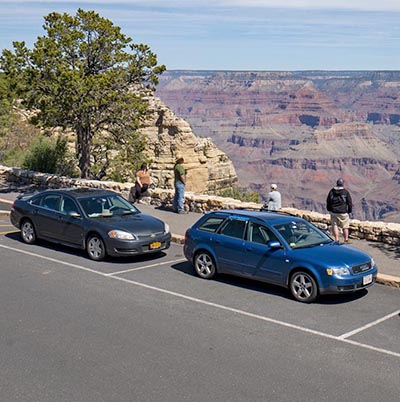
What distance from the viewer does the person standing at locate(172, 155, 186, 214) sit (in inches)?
706

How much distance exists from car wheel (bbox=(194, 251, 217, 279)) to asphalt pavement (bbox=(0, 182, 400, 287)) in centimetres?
292

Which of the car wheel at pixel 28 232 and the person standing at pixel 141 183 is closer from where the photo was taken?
the car wheel at pixel 28 232

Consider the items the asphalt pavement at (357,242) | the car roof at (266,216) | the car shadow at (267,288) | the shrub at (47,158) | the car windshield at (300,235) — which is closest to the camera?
the car shadow at (267,288)

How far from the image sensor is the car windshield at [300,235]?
1121 centimetres

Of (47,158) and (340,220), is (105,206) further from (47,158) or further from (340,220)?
(47,158)

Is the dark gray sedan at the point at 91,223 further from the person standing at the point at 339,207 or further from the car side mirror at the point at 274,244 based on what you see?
the person standing at the point at 339,207

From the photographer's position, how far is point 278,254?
35.8ft

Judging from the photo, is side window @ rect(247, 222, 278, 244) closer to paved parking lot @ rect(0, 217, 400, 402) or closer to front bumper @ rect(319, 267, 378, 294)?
paved parking lot @ rect(0, 217, 400, 402)

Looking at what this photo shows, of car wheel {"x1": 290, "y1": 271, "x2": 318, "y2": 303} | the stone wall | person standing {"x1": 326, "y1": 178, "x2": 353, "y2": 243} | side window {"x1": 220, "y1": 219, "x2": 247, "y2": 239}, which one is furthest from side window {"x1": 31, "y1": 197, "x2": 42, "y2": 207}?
car wheel {"x1": 290, "y1": 271, "x2": 318, "y2": 303}

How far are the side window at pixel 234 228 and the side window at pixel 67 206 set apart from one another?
3.56 metres

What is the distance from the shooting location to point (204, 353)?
8.22 metres

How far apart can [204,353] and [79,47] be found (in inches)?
Answer: 671

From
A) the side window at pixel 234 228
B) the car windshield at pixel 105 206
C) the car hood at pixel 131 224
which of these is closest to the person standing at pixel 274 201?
the car hood at pixel 131 224

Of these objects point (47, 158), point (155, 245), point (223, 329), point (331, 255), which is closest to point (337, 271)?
point (331, 255)
